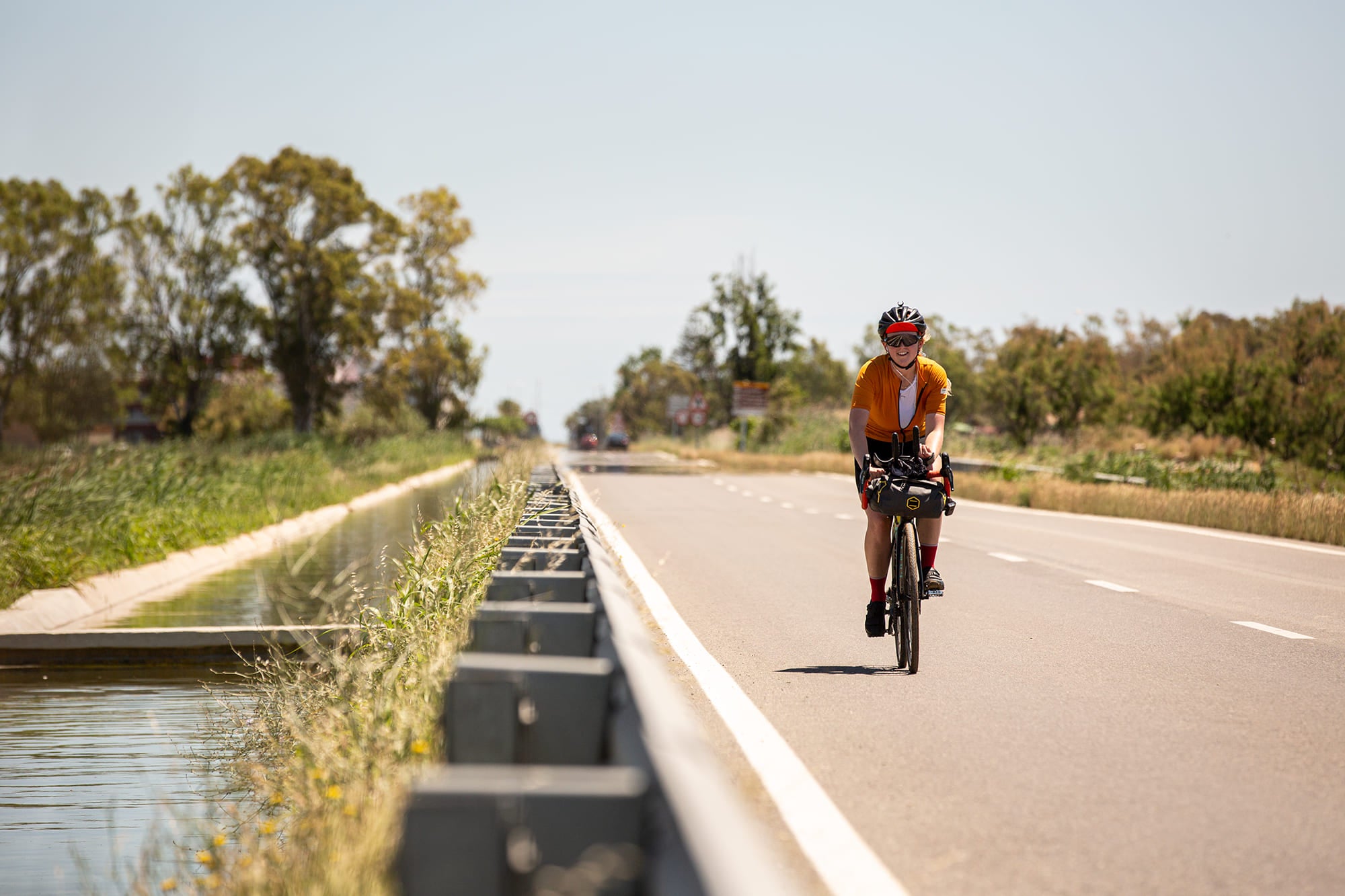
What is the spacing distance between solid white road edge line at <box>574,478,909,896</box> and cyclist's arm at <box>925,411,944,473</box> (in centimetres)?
174

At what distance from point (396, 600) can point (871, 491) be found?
10.9 ft

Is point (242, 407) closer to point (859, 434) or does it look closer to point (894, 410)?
point (894, 410)

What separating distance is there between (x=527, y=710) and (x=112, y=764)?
4.50 m

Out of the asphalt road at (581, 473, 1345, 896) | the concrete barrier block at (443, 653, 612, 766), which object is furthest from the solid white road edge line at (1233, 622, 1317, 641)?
the concrete barrier block at (443, 653, 612, 766)

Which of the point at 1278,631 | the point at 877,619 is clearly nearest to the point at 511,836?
the point at 877,619

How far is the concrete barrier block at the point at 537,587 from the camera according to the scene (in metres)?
6.13

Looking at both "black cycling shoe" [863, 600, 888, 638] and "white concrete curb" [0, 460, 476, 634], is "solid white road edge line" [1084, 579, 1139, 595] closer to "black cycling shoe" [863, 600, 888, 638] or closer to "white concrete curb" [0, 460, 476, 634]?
"black cycling shoe" [863, 600, 888, 638]

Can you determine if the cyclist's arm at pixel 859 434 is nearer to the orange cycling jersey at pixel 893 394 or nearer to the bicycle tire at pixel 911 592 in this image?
the orange cycling jersey at pixel 893 394

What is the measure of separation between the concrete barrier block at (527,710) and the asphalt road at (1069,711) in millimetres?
1088

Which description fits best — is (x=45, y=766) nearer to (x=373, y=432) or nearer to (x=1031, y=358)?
(x=1031, y=358)

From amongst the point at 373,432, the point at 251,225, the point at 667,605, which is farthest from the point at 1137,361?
the point at 667,605

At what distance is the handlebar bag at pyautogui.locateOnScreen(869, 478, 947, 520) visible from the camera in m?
7.70

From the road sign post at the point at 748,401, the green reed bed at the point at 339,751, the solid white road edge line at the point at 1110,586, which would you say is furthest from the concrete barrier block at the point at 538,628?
the road sign post at the point at 748,401

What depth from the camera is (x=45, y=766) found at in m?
7.41
